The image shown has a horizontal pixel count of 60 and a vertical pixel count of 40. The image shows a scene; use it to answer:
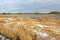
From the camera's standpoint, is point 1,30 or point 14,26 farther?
point 14,26

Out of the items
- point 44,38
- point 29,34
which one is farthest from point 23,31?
point 44,38

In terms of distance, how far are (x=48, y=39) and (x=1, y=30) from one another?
10.5ft

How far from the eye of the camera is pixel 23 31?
15.7 meters

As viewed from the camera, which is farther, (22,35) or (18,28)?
(18,28)

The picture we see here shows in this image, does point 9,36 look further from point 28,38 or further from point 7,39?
point 28,38

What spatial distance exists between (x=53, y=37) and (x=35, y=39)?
4.35 ft

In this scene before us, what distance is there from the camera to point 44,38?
15.2 meters

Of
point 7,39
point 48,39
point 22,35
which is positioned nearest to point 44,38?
point 48,39

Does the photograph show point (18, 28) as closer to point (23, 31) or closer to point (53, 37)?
point (23, 31)

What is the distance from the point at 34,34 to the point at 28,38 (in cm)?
62

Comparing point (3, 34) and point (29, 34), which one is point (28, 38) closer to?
point (29, 34)

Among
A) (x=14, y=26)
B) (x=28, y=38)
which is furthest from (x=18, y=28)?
(x=28, y=38)

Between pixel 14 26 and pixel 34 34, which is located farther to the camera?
pixel 14 26

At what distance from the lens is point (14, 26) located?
16656 mm
